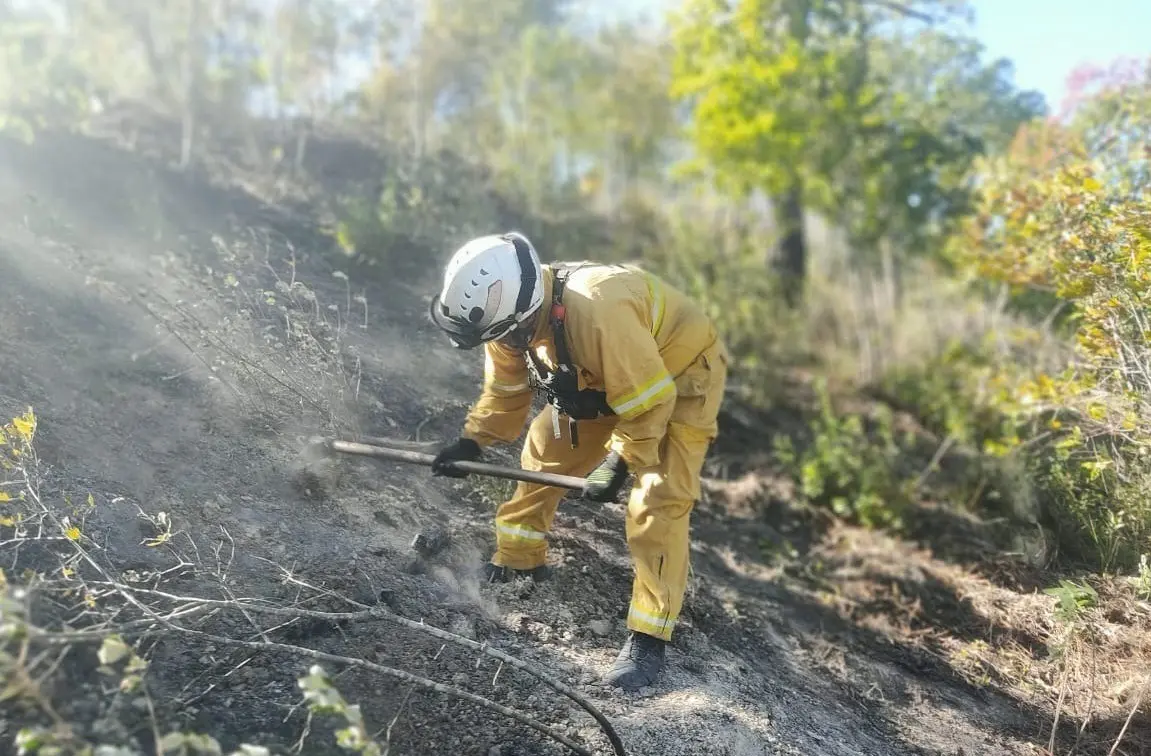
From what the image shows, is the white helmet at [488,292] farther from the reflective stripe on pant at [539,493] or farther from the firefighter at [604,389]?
the reflective stripe on pant at [539,493]

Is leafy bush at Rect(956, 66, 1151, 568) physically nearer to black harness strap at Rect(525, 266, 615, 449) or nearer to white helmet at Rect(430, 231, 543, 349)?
black harness strap at Rect(525, 266, 615, 449)

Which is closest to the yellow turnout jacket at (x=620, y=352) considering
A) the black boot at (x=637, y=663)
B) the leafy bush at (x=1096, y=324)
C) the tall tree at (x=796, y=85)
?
the black boot at (x=637, y=663)

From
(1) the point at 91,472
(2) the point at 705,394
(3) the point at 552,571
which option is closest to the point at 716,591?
(3) the point at 552,571

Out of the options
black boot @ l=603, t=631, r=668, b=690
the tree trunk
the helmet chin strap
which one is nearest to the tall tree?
the tree trunk

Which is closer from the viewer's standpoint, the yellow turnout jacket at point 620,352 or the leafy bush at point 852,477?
the yellow turnout jacket at point 620,352

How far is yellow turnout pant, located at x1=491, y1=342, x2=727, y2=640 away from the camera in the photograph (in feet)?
10.5

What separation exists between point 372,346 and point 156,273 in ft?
4.49

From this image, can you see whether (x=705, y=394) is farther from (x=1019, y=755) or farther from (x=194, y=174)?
(x=194, y=174)

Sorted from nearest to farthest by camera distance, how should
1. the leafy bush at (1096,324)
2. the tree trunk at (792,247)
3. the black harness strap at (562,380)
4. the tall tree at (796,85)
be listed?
the black harness strap at (562,380)
the leafy bush at (1096,324)
the tall tree at (796,85)
the tree trunk at (792,247)

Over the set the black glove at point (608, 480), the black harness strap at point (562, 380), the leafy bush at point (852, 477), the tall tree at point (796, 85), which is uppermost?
the tall tree at point (796, 85)

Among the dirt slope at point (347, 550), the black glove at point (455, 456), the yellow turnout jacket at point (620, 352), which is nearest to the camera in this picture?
the dirt slope at point (347, 550)

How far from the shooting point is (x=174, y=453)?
11.9 feet

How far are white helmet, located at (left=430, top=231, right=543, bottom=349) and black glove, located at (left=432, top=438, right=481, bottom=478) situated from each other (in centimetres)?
51

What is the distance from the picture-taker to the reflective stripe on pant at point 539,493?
359cm
